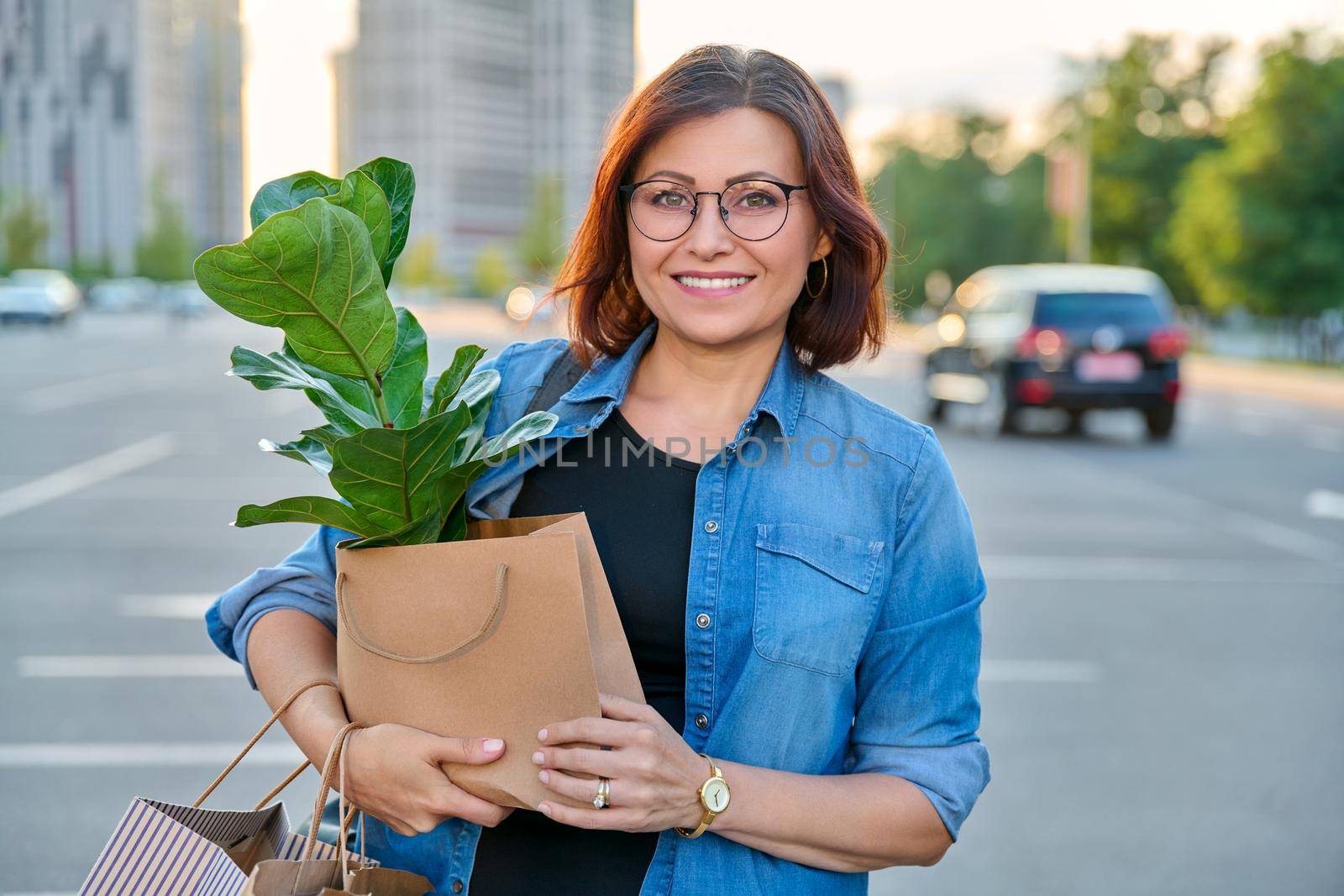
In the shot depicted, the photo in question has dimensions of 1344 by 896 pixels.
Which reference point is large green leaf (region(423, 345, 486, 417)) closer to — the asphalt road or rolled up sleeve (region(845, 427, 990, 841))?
rolled up sleeve (region(845, 427, 990, 841))

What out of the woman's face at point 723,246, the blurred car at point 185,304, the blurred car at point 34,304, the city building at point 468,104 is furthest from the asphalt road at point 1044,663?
the city building at point 468,104

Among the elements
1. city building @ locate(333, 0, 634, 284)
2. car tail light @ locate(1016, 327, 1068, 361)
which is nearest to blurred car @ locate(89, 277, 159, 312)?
city building @ locate(333, 0, 634, 284)

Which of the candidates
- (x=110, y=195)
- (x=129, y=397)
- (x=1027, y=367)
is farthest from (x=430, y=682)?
(x=110, y=195)

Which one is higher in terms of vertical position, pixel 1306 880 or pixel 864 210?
pixel 864 210

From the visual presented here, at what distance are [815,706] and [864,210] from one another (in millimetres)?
665

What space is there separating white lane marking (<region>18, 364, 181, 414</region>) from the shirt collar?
53.7 feet

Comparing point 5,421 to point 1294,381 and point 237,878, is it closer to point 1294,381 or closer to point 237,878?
point 237,878

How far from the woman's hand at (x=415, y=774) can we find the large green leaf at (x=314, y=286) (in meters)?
0.40

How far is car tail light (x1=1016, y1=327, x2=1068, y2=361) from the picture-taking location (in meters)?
A: 14.1

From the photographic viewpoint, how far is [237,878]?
139cm

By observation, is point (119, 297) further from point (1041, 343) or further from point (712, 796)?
point (712, 796)

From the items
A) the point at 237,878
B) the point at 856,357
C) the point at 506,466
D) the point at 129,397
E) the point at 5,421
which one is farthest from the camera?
the point at 129,397

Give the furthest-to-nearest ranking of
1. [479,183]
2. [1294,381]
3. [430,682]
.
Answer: [479,183]
[1294,381]
[430,682]

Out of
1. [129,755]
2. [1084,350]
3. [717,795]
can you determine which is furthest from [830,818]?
[1084,350]
